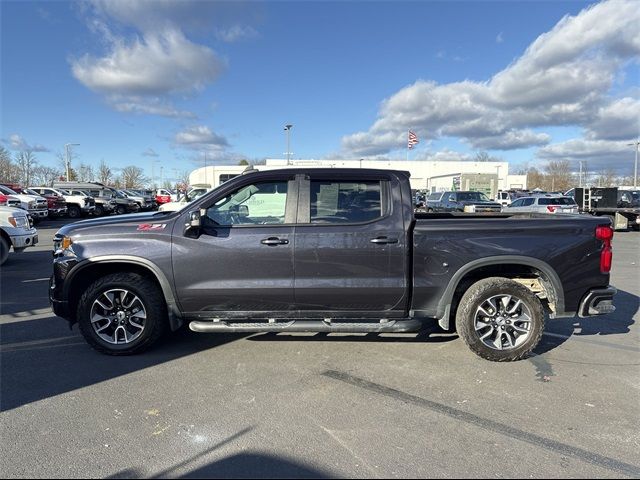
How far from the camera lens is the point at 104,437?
124 inches

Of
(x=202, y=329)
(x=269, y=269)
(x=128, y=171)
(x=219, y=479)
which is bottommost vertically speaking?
(x=219, y=479)

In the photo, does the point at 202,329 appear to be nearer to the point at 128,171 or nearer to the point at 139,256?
the point at 139,256

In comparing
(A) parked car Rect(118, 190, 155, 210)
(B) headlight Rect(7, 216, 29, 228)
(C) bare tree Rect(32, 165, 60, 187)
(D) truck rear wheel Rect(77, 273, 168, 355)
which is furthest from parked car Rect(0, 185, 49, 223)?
(C) bare tree Rect(32, 165, 60, 187)

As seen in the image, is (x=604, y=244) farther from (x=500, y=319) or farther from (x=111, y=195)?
(x=111, y=195)

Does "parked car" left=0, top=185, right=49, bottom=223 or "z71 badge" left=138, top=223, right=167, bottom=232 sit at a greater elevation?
"parked car" left=0, top=185, right=49, bottom=223

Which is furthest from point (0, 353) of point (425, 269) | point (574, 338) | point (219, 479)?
point (574, 338)

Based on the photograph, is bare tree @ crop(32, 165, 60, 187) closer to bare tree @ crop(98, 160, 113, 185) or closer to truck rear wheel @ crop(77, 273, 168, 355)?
bare tree @ crop(98, 160, 113, 185)

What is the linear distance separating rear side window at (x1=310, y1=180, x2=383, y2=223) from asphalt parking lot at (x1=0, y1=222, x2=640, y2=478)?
1474mm

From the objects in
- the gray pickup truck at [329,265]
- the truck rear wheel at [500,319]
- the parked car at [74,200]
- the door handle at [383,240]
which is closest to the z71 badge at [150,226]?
the gray pickup truck at [329,265]

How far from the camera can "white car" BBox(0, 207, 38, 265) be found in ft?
31.8

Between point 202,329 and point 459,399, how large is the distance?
253 centimetres

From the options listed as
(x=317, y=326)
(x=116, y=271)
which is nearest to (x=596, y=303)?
(x=317, y=326)

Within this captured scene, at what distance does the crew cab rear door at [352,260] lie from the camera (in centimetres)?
442

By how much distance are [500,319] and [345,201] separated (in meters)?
2.01
